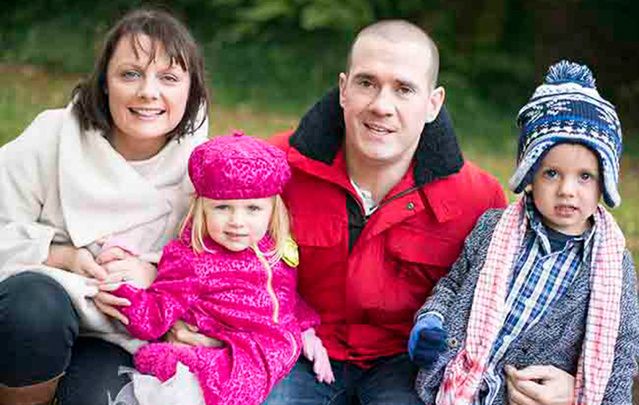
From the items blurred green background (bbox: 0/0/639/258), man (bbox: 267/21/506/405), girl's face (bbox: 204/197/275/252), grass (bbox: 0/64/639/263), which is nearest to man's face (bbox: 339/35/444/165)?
man (bbox: 267/21/506/405)

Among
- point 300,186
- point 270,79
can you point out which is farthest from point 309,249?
point 270,79

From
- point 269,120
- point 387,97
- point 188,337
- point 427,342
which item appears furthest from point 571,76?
point 269,120

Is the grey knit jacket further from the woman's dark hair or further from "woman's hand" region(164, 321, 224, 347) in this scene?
the woman's dark hair

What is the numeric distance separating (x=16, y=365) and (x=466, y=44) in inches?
325

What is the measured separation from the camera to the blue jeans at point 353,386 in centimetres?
312

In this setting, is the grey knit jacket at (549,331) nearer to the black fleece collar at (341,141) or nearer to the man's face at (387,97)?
the black fleece collar at (341,141)

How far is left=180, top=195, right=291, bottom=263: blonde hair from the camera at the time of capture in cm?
308

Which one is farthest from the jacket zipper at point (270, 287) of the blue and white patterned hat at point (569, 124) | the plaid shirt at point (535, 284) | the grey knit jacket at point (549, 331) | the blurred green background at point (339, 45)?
the blurred green background at point (339, 45)

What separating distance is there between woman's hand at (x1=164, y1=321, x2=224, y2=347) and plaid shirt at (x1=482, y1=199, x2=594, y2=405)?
2.87 feet

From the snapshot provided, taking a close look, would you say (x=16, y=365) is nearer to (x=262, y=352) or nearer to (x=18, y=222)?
(x=18, y=222)

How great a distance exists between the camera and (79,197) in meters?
3.17

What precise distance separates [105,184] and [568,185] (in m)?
1.52

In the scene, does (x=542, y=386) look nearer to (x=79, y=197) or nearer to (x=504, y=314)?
(x=504, y=314)

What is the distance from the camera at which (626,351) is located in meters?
2.88
